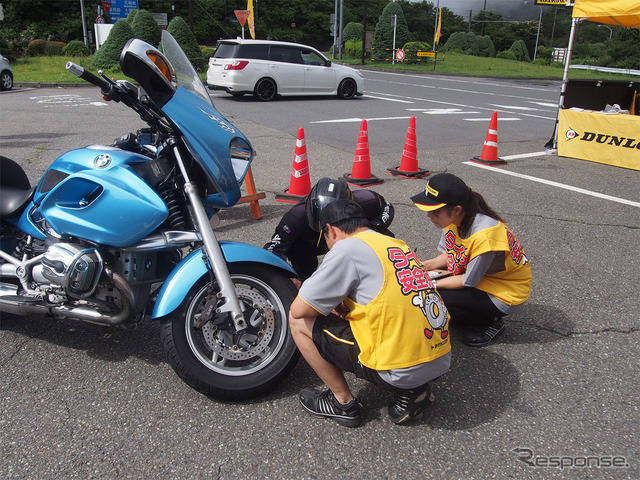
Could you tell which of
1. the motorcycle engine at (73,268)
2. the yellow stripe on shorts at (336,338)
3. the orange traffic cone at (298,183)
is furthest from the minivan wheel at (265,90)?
the yellow stripe on shorts at (336,338)

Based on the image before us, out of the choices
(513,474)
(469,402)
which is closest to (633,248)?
(469,402)

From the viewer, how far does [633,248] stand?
4824 millimetres

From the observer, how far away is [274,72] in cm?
1498

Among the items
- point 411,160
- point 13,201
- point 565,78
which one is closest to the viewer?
point 13,201

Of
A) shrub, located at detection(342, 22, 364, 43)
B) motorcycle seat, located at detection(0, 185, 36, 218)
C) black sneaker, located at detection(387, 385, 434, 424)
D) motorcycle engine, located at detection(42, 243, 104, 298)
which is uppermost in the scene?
shrub, located at detection(342, 22, 364, 43)

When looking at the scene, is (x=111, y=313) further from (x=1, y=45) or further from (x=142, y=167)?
(x=1, y=45)

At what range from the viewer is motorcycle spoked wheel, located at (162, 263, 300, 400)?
99.0 inches

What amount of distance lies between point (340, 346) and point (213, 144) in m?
1.11

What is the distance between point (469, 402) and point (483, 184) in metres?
4.70

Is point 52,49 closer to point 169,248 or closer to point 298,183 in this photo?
point 298,183

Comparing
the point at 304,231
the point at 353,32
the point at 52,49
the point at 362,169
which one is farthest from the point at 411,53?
the point at 304,231

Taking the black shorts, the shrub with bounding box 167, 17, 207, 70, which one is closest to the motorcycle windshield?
the black shorts

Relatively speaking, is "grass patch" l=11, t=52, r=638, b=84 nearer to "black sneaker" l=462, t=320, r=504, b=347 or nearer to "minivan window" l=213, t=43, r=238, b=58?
"minivan window" l=213, t=43, r=238, b=58

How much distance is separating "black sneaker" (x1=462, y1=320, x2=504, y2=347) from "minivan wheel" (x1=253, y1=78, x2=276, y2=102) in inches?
505
